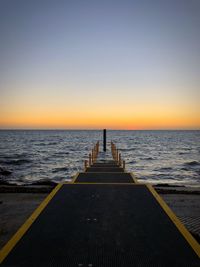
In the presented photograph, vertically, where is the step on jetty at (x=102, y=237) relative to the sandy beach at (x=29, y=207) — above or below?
above

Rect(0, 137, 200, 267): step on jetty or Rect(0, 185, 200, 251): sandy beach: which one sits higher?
Rect(0, 137, 200, 267): step on jetty

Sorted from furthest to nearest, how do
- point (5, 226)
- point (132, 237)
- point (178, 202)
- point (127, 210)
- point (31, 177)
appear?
point (31, 177) < point (178, 202) < point (5, 226) < point (127, 210) < point (132, 237)

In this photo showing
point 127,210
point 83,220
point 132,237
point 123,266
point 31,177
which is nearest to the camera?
point 123,266

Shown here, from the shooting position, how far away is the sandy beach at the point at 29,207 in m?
6.84

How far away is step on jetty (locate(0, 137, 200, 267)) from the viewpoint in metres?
3.51

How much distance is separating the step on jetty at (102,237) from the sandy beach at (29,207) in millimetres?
1699

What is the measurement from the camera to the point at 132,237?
4.19m

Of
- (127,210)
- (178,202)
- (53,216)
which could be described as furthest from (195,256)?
(178,202)

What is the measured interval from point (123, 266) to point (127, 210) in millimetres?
2176

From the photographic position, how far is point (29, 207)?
899cm

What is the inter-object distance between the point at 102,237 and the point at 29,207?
5.73 metres

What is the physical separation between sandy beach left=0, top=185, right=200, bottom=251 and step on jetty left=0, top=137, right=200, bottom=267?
170cm

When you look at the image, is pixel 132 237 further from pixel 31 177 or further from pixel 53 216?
pixel 31 177

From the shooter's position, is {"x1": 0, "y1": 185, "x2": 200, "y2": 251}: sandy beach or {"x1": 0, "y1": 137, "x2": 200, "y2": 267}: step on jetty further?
{"x1": 0, "y1": 185, "x2": 200, "y2": 251}: sandy beach
